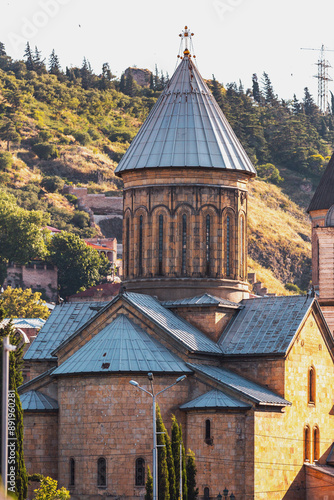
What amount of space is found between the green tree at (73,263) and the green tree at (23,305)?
1052cm

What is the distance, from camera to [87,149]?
139500mm

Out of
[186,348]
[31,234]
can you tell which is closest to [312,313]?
[186,348]

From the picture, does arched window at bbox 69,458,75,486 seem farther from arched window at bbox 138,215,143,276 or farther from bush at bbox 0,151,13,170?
bush at bbox 0,151,13,170

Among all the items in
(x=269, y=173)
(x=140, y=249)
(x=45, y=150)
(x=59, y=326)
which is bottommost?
(x=59, y=326)

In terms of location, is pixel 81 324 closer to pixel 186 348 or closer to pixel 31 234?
pixel 186 348

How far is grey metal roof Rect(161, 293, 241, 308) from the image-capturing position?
37750mm

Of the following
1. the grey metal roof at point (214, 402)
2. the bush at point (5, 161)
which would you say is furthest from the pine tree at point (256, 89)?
the grey metal roof at point (214, 402)

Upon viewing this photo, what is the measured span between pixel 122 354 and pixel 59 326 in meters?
6.64

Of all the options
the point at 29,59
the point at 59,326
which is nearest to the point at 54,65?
the point at 29,59

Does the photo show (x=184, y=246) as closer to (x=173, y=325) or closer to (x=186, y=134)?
(x=173, y=325)

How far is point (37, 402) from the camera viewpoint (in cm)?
3656

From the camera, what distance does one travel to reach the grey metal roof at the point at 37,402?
3634 centimetres

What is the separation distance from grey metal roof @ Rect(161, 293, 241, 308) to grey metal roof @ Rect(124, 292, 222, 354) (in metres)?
0.34

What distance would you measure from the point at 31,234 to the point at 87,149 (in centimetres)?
4533
